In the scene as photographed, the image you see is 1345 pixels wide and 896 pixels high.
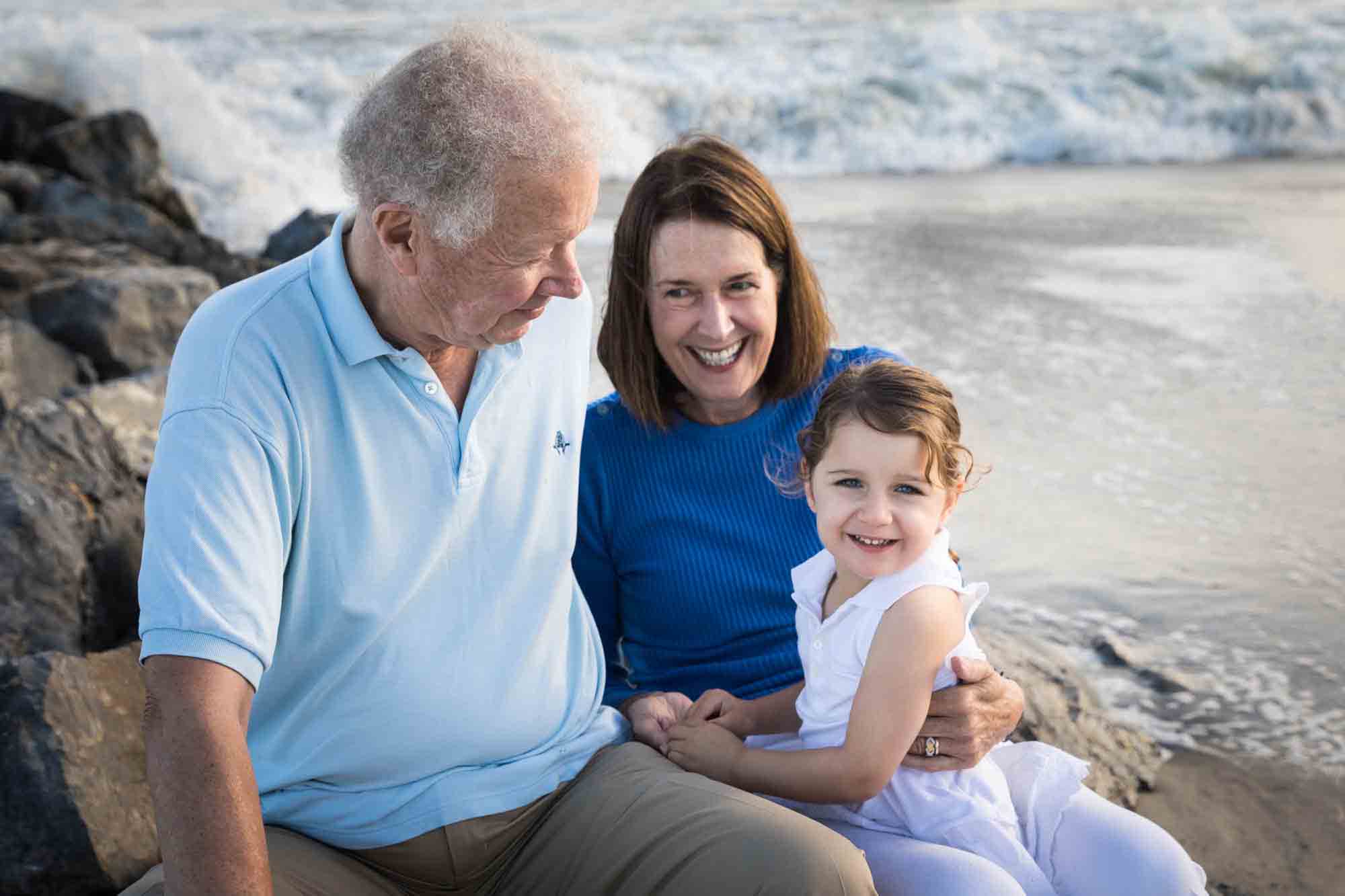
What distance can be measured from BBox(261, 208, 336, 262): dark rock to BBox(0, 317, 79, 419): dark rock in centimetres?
173

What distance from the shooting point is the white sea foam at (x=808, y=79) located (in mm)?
9609

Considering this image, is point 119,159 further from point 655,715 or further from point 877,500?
point 877,500

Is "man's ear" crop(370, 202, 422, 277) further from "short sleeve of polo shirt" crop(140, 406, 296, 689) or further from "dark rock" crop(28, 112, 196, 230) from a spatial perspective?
"dark rock" crop(28, 112, 196, 230)

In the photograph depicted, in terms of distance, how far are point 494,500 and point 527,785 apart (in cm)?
38

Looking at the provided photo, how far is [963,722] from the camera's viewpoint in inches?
73.4

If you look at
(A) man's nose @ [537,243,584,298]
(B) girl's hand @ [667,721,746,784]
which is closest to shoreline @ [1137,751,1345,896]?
(B) girl's hand @ [667,721,746,784]

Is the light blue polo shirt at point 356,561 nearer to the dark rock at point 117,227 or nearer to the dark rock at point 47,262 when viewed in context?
the dark rock at point 47,262

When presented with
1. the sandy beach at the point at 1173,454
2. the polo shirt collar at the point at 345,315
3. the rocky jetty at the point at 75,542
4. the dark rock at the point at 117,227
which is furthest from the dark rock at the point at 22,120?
the polo shirt collar at the point at 345,315

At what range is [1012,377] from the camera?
5137mm

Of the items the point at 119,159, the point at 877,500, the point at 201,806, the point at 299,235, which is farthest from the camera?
the point at 119,159

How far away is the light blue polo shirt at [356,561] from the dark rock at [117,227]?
16.0 feet

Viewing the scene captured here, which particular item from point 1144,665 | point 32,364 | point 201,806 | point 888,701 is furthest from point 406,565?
point 32,364

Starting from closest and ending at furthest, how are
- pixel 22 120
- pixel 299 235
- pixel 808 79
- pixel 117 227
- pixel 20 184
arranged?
1. pixel 299 235
2. pixel 117 227
3. pixel 20 184
4. pixel 22 120
5. pixel 808 79

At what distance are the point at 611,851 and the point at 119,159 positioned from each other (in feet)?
23.2
